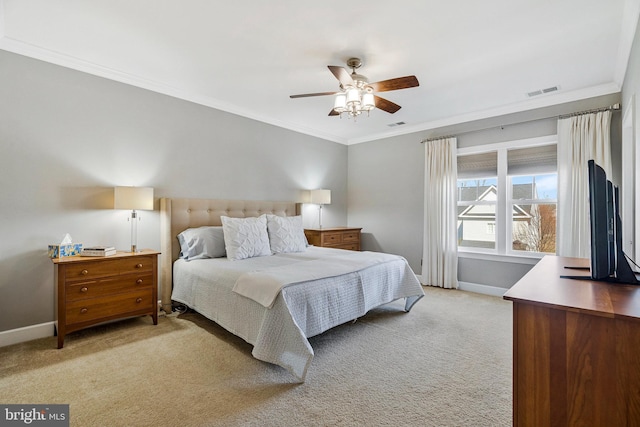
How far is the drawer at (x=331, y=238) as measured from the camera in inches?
195

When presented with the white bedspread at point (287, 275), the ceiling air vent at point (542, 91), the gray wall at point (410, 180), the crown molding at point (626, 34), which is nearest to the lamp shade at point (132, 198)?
the white bedspread at point (287, 275)

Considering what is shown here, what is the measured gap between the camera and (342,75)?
8.68 feet

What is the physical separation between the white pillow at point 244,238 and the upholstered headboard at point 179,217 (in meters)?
0.48

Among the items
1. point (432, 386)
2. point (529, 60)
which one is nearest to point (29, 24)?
point (432, 386)

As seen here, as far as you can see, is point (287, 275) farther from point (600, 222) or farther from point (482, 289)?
point (482, 289)

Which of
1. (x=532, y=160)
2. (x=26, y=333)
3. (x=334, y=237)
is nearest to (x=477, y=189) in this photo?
(x=532, y=160)

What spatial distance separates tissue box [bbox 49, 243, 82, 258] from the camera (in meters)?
2.76

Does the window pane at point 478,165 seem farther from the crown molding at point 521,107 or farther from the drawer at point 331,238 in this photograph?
the drawer at point 331,238

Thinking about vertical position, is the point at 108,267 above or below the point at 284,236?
below

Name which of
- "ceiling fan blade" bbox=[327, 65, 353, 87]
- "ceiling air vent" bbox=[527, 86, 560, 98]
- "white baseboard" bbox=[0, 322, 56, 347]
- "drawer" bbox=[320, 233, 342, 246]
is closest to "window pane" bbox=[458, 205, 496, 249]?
"ceiling air vent" bbox=[527, 86, 560, 98]

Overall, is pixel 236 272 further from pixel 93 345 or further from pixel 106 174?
pixel 106 174

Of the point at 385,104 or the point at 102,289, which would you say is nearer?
the point at 102,289

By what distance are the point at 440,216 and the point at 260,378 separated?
363 cm

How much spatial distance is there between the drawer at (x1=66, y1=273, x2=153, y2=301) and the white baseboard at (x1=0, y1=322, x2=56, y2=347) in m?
0.58
